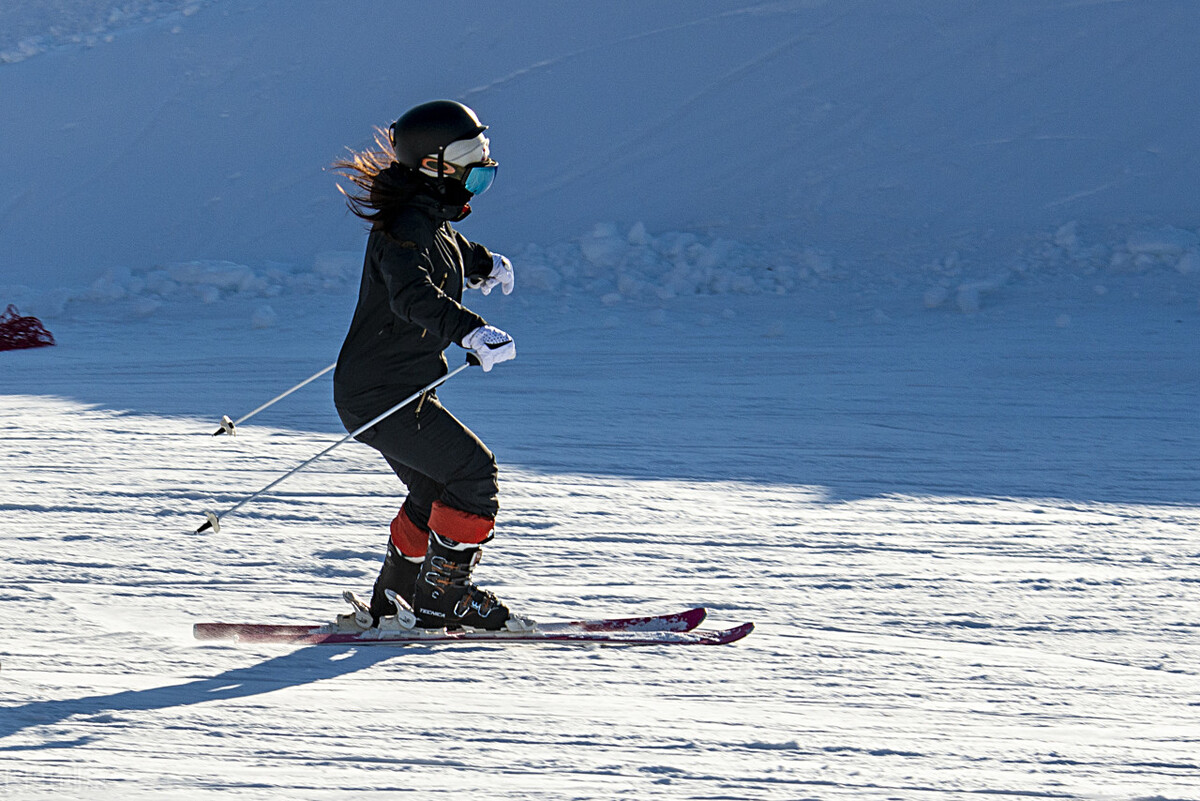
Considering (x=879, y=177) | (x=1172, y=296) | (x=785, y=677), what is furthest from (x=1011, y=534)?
→ (x=879, y=177)

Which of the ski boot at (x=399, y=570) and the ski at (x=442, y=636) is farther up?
the ski boot at (x=399, y=570)

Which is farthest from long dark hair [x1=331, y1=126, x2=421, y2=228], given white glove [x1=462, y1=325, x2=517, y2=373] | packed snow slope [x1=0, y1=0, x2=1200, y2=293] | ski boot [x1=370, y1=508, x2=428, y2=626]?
packed snow slope [x1=0, y1=0, x2=1200, y2=293]

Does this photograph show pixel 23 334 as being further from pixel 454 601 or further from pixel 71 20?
pixel 71 20

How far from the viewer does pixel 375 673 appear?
3350mm

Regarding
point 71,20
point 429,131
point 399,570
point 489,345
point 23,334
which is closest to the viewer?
point 489,345

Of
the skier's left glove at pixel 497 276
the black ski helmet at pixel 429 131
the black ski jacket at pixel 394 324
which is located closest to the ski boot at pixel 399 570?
the black ski jacket at pixel 394 324

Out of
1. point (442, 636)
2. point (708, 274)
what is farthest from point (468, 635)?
point (708, 274)

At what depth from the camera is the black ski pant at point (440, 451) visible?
11.1ft

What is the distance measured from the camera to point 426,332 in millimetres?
3359

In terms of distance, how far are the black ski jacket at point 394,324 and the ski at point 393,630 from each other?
0.61 meters

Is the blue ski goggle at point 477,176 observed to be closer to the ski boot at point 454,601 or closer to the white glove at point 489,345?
the white glove at point 489,345

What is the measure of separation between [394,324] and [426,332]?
0.09 meters

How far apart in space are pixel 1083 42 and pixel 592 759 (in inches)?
506

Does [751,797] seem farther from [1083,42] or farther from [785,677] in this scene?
[1083,42]
